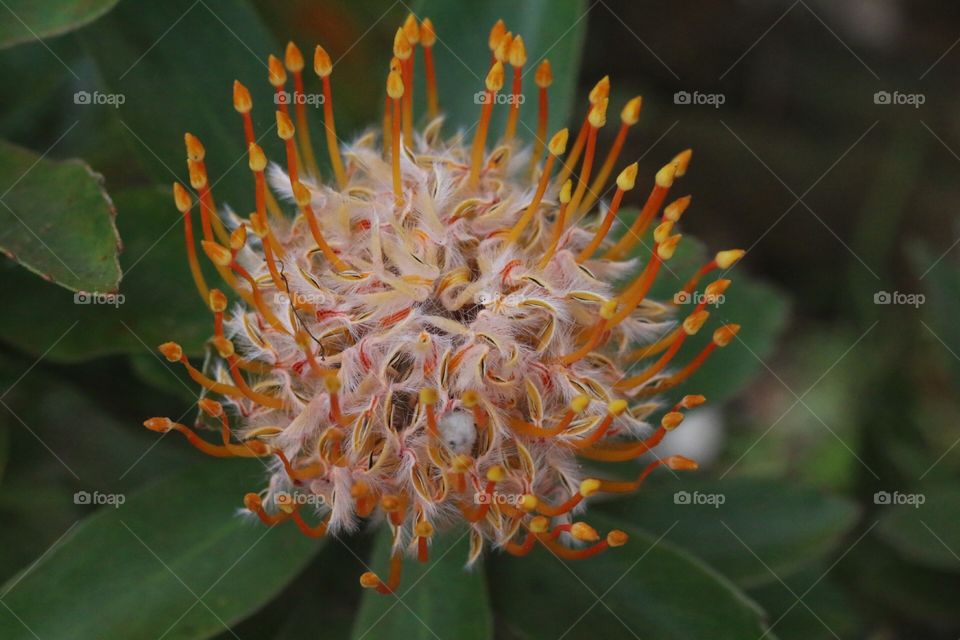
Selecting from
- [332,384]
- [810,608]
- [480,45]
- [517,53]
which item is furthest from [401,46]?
[810,608]

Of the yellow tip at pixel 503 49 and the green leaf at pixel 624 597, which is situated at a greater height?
the yellow tip at pixel 503 49

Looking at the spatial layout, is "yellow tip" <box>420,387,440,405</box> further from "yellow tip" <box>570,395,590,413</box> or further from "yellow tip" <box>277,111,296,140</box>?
"yellow tip" <box>277,111,296,140</box>

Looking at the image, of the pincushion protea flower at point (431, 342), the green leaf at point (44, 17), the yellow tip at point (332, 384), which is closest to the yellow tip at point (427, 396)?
the pincushion protea flower at point (431, 342)

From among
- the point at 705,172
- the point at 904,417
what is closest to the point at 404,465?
the point at 904,417

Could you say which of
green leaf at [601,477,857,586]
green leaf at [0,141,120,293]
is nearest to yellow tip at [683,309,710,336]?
green leaf at [601,477,857,586]

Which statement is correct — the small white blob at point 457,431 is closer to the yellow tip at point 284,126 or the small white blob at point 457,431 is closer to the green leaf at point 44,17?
the yellow tip at point 284,126

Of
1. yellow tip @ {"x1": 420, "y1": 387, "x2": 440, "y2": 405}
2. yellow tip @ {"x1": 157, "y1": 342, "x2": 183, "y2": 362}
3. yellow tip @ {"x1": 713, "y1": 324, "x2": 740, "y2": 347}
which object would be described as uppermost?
yellow tip @ {"x1": 713, "y1": 324, "x2": 740, "y2": 347}
